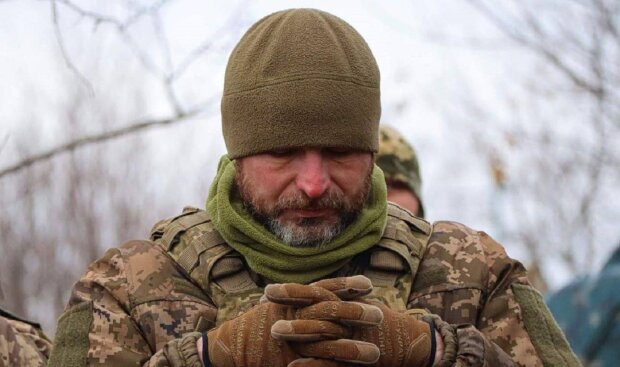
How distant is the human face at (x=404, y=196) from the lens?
630cm

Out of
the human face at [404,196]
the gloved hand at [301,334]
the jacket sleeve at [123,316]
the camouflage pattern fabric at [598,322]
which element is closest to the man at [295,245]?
the jacket sleeve at [123,316]

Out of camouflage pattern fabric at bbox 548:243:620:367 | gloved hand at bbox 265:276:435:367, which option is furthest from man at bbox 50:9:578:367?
camouflage pattern fabric at bbox 548:243:620:367

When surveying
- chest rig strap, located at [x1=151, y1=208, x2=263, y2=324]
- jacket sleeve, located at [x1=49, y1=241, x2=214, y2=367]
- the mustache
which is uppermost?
the mustache

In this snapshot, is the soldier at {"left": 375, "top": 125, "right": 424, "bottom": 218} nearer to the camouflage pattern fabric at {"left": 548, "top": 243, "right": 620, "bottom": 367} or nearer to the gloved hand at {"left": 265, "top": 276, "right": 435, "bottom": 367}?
the camouflage pattern fabric at {"left": 548, "top": 243, "right": 620, "bottom": 367}

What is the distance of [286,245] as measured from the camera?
3775 millimetres

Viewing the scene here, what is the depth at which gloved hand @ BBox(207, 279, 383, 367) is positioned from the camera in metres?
3.30

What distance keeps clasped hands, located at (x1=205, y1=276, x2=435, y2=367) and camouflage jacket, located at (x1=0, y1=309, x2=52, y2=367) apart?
1.25m

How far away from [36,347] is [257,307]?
1505 mm

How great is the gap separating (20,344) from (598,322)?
3519 millimetres

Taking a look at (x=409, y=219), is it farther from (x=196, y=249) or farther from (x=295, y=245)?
(x=196, y=249)

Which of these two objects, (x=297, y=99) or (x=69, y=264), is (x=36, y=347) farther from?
(x=69, y=264)

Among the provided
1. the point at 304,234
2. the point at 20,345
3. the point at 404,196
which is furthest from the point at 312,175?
the point at 404,196

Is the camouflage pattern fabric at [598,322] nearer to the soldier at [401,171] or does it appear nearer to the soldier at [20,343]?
the soldier at [401,171]

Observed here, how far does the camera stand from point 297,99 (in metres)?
3.80
